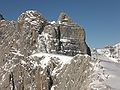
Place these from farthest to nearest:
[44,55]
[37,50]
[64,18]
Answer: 1. [64,18]
2. [37,50]
3. [44,55]

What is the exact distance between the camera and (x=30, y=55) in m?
94.4

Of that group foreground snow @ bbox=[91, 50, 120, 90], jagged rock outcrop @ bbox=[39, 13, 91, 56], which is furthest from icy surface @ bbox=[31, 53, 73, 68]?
foreground snow @ bbox=[91, 50, 120, 90]

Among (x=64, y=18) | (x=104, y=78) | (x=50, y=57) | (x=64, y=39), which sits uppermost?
(x=64, y=18)

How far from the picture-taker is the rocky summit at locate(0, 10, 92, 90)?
287 ft

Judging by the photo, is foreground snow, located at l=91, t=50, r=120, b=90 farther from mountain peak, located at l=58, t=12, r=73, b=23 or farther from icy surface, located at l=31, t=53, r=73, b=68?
mountain peak, located at l=58, t=12, r=73, b=23

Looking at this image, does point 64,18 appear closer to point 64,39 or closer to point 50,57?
point 64,39

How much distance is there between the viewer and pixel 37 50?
96.9 m

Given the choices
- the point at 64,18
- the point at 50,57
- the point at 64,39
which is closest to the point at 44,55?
the point at 50,57

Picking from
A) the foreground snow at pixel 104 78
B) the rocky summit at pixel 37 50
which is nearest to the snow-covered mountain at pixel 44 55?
the rocky summit at pixel 37 50

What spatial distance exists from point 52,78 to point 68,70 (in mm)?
8677

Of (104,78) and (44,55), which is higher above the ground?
(44,55)

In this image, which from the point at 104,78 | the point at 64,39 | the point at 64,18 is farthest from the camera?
the point at 64,18

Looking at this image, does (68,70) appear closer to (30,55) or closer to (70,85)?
(70,85)

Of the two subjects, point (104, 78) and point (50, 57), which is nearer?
point (104, 78)
